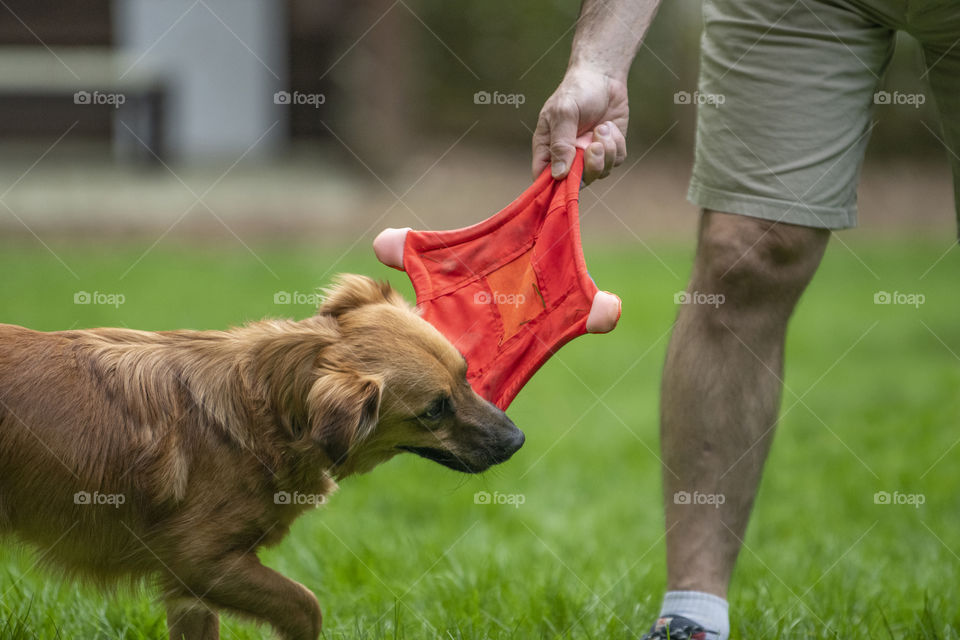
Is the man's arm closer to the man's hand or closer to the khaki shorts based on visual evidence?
the man's hand

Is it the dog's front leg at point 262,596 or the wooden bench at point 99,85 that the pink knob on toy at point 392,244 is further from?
the wooden bench at point 99,85

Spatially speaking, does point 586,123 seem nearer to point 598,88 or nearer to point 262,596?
point 598,88

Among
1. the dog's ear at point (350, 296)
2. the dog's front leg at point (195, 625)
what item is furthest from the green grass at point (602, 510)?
the dog's ear at point (350, 296)

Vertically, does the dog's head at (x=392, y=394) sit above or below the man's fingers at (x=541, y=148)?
below

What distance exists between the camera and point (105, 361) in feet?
8.95

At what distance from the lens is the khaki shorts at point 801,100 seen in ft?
9.31

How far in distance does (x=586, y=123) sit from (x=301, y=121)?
13838mm

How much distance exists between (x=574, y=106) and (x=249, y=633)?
182 centimetres

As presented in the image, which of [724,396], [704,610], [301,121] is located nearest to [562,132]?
[724,396]

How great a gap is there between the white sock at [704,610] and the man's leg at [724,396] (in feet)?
0.10

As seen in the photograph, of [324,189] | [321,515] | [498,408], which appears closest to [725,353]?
[498,408]

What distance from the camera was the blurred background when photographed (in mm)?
13492

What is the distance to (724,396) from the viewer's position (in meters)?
2.99

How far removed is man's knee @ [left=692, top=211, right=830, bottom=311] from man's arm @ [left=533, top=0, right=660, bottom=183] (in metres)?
0.39
